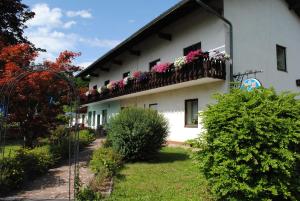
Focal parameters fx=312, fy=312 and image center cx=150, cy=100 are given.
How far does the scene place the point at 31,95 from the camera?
10.8 m

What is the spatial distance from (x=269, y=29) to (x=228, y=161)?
1149cm

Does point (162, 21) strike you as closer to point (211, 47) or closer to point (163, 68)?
point (163, 68)

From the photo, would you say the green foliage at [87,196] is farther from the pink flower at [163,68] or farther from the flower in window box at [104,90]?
the flower in window box at [104,90]

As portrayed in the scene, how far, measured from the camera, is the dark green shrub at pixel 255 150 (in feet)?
16.8

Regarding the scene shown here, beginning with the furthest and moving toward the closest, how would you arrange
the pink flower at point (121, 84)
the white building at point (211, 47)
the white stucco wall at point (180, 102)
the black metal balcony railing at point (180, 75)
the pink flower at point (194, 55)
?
the pink flower at point (121, 84) < the white stucco wall at point (180, 102) < the white building at point (211, 47) < the pink flower at point (194, 55) < the black metal balcony railing at point (180, 75)

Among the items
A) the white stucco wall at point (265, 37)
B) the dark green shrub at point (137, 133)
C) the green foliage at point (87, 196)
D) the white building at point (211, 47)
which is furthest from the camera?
the white stucco wall at point (265, 37)

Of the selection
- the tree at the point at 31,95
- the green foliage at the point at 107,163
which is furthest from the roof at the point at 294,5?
the green foliage at the point at 107,163

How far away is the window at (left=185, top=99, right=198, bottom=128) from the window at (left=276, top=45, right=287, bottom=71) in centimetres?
459

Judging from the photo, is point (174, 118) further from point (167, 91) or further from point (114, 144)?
point (114, 144)

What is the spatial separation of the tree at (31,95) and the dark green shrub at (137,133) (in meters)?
2.41

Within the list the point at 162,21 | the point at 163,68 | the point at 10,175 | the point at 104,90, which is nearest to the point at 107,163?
the point at 10,175

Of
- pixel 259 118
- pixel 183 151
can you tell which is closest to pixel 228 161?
pixel 259 118

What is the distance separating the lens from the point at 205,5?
40.8 feet

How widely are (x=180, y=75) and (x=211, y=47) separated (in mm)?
1849
